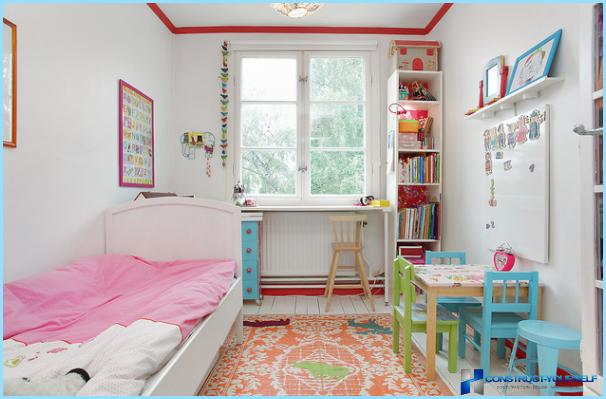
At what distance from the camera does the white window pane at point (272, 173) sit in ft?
11.9

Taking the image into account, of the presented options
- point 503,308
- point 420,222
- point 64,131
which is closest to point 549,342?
point 503,308

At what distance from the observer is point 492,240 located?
239cm

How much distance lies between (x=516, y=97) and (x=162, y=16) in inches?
121

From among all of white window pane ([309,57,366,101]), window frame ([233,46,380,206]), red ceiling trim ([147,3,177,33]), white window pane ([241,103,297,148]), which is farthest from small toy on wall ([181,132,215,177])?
white window pane ([309,57,366,101])

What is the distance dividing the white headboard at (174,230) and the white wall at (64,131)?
0.14 m

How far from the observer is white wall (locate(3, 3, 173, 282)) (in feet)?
5.34

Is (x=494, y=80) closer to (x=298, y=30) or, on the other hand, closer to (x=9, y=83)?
(x=298, y=30)

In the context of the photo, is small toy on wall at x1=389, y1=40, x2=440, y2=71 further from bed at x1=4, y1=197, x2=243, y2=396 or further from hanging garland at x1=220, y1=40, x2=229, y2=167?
bed at x1=4, y1=197, x2=243, y2=396

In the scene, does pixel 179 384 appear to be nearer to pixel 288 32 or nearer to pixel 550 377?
pixel 550 377

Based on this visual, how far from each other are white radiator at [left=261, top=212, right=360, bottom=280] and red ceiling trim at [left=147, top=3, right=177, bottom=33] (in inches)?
83.1

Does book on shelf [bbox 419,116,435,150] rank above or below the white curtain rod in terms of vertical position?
below

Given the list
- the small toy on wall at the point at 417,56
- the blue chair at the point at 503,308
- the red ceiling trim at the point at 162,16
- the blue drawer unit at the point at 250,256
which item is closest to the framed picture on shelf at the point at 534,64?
the blue chair at the point at 503,308

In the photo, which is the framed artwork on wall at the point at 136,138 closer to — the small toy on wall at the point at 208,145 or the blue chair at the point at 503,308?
the small toy on wall at the point at 208,145

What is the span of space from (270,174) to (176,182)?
3.23 ft
